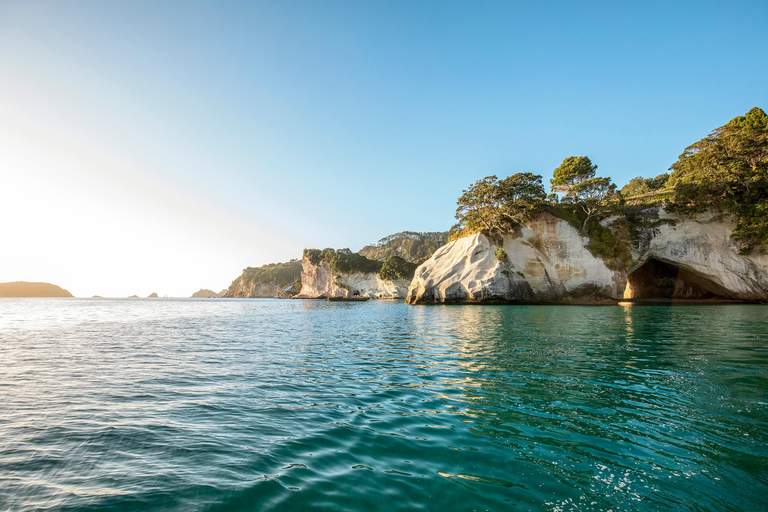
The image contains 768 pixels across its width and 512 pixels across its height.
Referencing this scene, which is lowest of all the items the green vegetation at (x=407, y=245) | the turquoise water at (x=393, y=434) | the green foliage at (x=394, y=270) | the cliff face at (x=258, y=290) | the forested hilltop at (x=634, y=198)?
the turquoise water at (x=393, y=434)

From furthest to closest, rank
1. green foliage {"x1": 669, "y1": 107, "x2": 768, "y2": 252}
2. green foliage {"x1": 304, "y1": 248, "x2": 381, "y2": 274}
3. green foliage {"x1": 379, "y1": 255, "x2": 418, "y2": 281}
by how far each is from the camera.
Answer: green foliage {"x1": 304, "y1": 248, "x2": 381, "y2": 274} → green foliage {"x1": 379, "y1": 255, "x2": 418, "y2": 281} → green foliage {"x1": 669, "y1": 107, "x2": 768, "y2": 252}

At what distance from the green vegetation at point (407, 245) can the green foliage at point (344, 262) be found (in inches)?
2040

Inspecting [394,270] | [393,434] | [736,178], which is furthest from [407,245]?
[393,434]

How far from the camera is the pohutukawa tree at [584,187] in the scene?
46000mm

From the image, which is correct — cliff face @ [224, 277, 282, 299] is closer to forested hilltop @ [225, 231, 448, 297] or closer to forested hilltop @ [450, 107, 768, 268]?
forested hilltop @ [225, 231, 448, 297]

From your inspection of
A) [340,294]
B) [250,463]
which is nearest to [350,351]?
[250,463]

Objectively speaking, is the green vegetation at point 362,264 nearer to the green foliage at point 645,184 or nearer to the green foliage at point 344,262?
the green foliage at point 344,262

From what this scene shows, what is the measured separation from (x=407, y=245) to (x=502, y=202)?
398 feet

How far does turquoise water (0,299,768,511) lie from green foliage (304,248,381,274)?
8912 centimetres

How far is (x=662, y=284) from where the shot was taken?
5628 centimetres

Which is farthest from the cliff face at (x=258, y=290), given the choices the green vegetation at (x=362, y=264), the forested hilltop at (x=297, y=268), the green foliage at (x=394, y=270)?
the green foliage at (x=394, y=270)

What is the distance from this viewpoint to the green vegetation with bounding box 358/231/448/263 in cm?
16085

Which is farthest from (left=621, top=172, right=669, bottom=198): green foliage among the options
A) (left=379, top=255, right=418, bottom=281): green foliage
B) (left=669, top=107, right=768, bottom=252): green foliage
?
(left=379, top=255, right=418, bottom=281): green foliage

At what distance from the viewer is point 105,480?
12.7 ft
